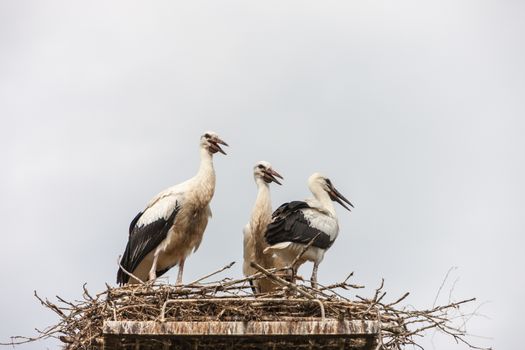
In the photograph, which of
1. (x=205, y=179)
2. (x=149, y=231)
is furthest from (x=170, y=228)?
(x=205, y=179)

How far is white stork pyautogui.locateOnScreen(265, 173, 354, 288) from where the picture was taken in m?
11.4

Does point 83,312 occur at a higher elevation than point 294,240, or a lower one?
lower

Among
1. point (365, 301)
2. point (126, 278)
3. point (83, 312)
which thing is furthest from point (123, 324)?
point (126, 278)

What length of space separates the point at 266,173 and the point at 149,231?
1.53 metres

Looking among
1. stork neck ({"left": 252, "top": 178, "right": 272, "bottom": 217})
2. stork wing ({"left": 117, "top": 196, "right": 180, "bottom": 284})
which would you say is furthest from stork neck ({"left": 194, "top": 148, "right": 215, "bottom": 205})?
stork neck ({"left": 252, "top": 178, "right": 272, "bottom": 217})

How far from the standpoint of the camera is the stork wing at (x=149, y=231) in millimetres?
11211

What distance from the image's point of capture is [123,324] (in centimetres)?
814

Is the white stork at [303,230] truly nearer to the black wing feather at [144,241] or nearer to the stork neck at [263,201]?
the stork neck at [263,201]

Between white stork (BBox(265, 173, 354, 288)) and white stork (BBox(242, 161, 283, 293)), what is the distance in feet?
0.43

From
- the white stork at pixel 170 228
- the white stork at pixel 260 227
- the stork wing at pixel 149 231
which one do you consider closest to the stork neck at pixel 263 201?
the white stork at pixel 260 227

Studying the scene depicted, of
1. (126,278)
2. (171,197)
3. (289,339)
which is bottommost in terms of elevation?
(289,339)

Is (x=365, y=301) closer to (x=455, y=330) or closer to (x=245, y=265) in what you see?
(x=455, y=330)

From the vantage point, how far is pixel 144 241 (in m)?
11.3

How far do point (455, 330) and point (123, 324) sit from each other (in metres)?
2.83
